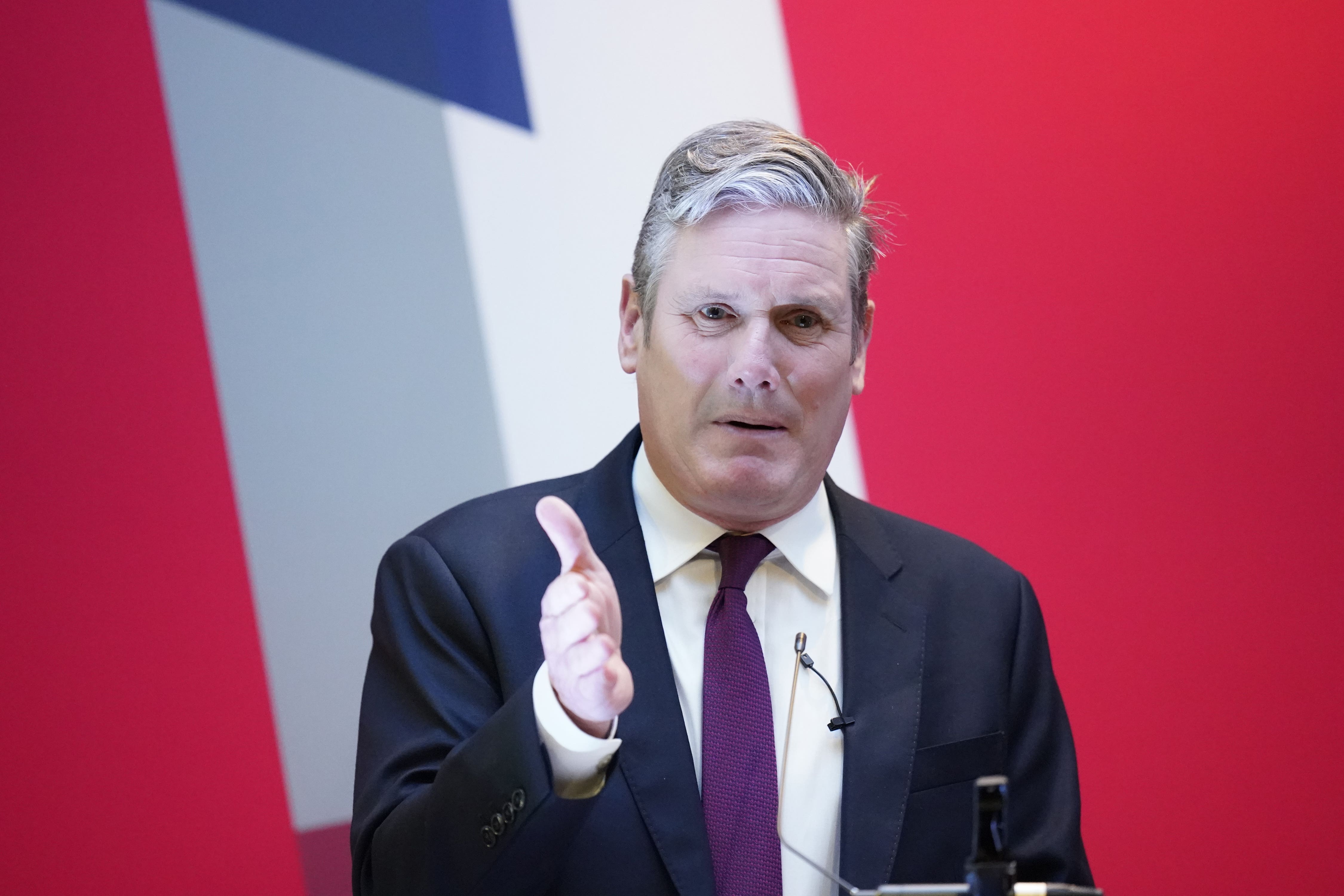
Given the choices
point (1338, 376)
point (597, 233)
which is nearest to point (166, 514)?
point (597, 233)

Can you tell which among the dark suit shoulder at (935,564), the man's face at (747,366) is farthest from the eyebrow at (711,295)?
the dark suit shoulder at (935,564)

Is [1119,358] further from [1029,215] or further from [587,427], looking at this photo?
[587,427]

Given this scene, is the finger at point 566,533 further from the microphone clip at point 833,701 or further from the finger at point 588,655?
the microphone clip at point 833,701

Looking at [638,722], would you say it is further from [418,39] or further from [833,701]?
[418,39]

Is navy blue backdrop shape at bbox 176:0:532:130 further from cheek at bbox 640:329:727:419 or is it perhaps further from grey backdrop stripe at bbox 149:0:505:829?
cheek at bbox 640:329:727:419

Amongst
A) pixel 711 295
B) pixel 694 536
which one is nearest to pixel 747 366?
pixel 711 295

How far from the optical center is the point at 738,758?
1748 millimetres

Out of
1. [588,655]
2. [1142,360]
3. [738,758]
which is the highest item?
[1142,360]

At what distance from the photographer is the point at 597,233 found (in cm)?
260

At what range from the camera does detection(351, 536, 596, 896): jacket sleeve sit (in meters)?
1.42

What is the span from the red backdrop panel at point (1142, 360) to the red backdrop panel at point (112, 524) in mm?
1328

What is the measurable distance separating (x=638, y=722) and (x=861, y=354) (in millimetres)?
732

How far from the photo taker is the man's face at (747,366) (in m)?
1.84

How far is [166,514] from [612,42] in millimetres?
1302
